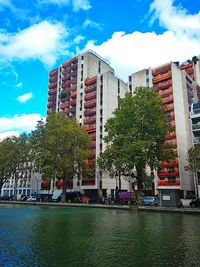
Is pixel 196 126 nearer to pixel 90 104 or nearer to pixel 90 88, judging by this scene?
pixel 90 104

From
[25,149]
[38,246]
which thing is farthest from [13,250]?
[25,149]

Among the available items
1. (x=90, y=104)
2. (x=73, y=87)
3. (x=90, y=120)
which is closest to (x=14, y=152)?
(x=90, y=120)

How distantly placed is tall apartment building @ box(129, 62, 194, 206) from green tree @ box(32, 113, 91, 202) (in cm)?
1956

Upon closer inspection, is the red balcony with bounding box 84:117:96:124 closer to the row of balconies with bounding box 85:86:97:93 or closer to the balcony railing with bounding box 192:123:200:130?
the row of balconies with bounding box 85:86:97:93

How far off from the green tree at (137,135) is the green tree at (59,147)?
Answer: 1294 cm

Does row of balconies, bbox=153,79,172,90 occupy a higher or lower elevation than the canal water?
higher

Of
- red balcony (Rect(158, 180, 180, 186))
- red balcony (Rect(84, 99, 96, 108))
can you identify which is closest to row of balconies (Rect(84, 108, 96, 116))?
red balcony (Rect(84, 99, 96, 108))

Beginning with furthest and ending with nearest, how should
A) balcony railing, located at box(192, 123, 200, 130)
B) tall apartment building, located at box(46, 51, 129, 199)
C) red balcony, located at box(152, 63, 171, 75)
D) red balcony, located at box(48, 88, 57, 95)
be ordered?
red balcony, located at box(48, 88, 57, 95) → tall apartment building, located at box(46, 51, 129, 199) → red balcony, located at box(152, 63, 171, 75) → balcony railing, located at box(192, 123, 200, 130)

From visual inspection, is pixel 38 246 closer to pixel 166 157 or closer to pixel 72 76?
pixel 166 157

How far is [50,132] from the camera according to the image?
5688 centimetres

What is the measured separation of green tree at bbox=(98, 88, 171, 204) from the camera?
41.5m

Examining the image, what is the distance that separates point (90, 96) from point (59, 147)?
112ft

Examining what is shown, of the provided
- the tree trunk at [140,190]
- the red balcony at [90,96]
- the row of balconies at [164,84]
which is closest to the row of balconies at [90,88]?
the red balcony at [90,96]

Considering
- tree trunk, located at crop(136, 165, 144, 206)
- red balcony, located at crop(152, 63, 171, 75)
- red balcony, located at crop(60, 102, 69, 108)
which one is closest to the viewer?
tree trunk, located at crop(136, 165, 144, 206)
